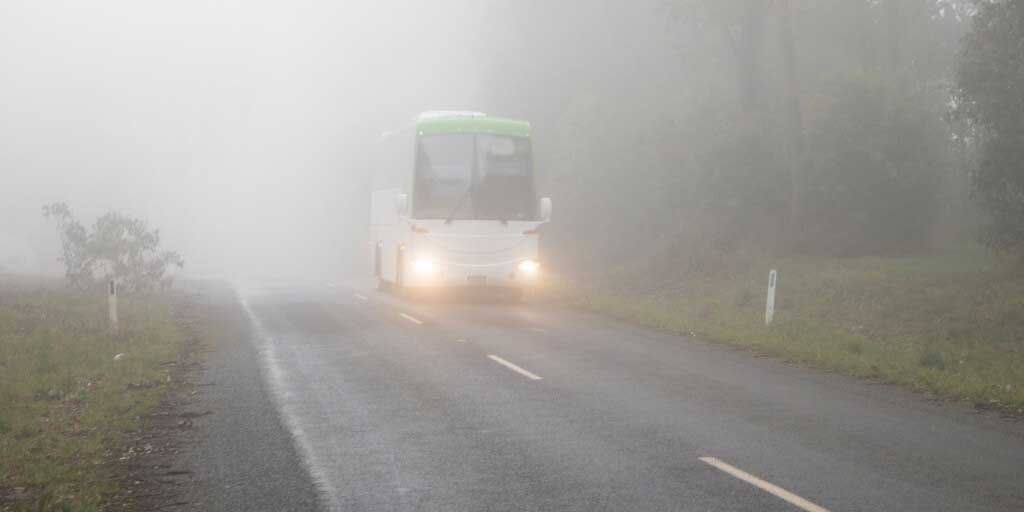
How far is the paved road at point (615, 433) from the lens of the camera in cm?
657

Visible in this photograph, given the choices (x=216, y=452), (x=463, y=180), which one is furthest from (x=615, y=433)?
(x=463, y=180)

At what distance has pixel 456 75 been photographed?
193 ft

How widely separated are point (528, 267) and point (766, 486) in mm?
16935

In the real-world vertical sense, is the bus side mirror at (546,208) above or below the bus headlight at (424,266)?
above

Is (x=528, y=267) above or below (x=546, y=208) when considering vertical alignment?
below

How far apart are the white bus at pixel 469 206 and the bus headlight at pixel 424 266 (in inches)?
0.9

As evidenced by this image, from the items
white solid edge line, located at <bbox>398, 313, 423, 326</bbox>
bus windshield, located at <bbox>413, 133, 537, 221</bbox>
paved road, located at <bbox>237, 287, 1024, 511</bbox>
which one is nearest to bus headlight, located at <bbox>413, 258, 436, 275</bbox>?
bus windshield, located at <bbox>413, 133, 537, 221</bbox>

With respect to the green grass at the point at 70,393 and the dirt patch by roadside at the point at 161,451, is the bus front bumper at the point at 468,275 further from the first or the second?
the dirt patch by roadside at the point at 161,451

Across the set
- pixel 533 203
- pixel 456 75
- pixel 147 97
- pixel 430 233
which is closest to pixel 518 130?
pixel 533 203

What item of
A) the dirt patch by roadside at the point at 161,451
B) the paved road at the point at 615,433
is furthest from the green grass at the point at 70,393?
the paved road at the point at 615,433

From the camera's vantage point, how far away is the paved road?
6.57 m

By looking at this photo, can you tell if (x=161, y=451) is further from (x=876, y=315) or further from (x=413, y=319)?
(x=876, y=315)

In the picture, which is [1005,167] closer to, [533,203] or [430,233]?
[533,203]

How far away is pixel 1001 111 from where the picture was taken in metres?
20.5
